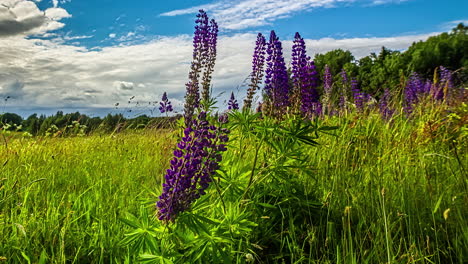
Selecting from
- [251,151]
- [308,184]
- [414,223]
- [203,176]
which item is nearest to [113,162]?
[251,151]

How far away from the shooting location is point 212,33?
3.59 m

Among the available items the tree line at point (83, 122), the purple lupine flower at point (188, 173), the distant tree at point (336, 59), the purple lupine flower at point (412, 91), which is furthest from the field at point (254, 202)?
the distant tree at point (336, 59)

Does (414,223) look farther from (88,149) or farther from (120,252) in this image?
(88,149)

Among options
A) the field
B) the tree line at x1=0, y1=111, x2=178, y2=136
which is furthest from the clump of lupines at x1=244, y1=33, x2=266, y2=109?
the tree line at x1=0, y1=111, x2=178, y2=136

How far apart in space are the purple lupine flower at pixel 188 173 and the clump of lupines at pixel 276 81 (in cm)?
133

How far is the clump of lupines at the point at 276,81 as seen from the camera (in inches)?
132

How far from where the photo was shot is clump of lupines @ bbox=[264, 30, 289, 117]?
132 inches

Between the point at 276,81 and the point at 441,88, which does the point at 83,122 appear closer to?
the point at 276,81

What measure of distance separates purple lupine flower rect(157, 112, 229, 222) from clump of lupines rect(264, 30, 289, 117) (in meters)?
1.33

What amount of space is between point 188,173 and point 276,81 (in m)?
1.73

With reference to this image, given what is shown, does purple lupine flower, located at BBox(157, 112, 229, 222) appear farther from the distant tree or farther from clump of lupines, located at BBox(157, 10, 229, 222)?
the distant tree

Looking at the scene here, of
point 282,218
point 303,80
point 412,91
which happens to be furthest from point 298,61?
point 412,91

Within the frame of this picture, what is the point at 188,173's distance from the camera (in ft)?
6.54

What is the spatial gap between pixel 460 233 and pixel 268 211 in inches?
57.3
